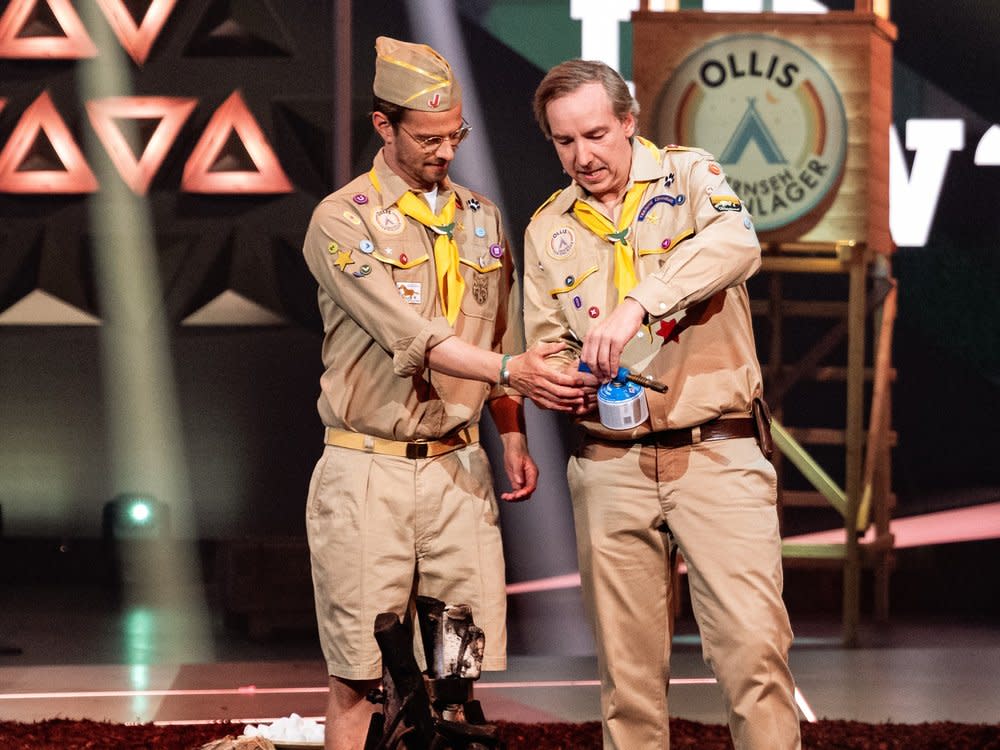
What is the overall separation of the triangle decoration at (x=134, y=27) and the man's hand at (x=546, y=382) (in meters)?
4.20

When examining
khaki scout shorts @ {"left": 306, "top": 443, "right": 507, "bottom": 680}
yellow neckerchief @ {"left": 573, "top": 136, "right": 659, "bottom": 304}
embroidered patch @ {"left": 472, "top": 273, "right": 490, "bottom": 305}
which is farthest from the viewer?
embroidered patch @ {"left": 472, "top": 273, "right": 490, "bottom": 305}

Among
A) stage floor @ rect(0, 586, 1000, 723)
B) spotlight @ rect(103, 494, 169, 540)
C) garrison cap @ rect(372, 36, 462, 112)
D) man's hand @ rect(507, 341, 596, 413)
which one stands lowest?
stage floor @ rect(0, 586, 1000, 723)

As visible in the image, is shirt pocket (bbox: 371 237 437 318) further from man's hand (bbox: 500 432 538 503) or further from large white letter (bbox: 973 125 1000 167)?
large white letter (bbox: 973 125 1000 167)

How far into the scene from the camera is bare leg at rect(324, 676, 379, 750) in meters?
3.25

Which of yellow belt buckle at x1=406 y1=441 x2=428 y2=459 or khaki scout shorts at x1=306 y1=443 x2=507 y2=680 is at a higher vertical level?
yellow belt buckle at x1=406 y1=441 x2=428 y2=459

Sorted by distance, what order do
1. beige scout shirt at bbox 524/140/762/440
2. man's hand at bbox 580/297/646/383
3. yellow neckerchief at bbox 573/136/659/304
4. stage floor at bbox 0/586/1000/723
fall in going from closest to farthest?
man's hand at bbox 580/297/646/383
beige scout shirt at bbox 524/140/762/440
yellow neckerchief at bbox 573/136/659/304
stage floor at bbox 0/586/1000/723

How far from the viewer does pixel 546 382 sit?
303 centimetres

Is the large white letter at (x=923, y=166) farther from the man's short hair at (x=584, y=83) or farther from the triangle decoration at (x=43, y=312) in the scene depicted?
the man's short hair at (x=584, y=83)

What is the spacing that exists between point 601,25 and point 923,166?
1554 mm

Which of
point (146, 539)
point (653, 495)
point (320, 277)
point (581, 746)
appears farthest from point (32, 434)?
point (653, 495)

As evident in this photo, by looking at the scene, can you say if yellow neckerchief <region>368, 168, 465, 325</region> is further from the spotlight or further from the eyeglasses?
the spotlight

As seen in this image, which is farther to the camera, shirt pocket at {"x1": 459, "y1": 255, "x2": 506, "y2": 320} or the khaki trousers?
shirt pocket at {"x1": 459, "y1": 255, "x2": 506, "y2": 320}

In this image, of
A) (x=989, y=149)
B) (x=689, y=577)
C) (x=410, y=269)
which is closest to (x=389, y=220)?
(x=410, y=269)

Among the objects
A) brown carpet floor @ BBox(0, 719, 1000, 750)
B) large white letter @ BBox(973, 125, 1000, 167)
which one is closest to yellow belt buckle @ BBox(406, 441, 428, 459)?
brown carpet floor @ BBox(0, 719, 1000, 750)
